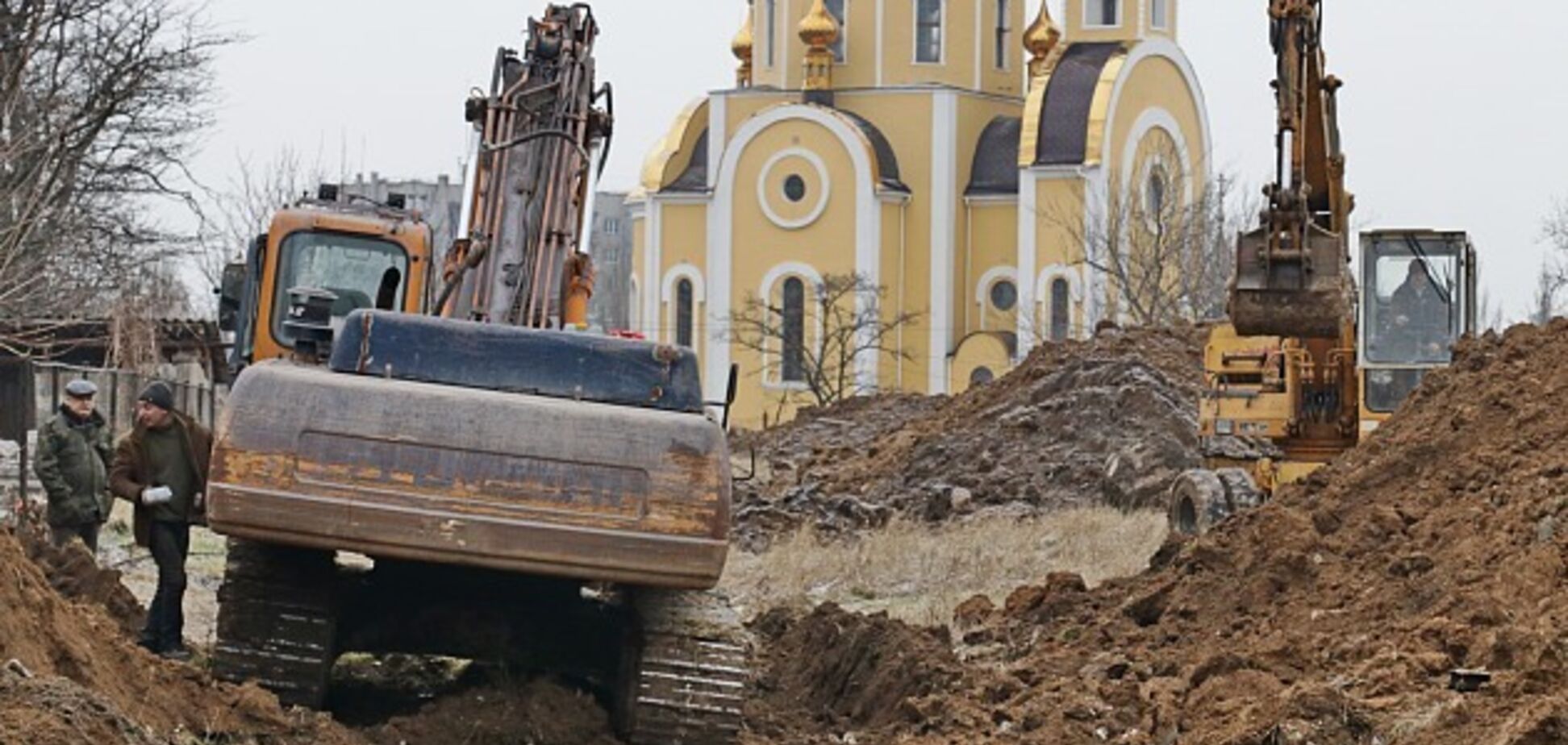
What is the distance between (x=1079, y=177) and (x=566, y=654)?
171 ft

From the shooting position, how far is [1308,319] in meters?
20.7

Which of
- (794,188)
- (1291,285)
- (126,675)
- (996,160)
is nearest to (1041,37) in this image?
(996,160)

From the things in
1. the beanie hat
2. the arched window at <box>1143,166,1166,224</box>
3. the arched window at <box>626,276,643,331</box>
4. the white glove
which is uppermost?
the arched window at <box>1143,166,1166,224</box>

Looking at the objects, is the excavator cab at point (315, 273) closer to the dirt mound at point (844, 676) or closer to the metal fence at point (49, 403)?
the metal fence at point (49, 403)

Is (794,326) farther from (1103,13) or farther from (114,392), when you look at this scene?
(114,392)

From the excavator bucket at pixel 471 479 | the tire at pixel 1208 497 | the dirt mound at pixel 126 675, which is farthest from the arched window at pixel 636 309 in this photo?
the dirt mound at pixel 126 675

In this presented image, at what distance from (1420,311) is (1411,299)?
0.13 m

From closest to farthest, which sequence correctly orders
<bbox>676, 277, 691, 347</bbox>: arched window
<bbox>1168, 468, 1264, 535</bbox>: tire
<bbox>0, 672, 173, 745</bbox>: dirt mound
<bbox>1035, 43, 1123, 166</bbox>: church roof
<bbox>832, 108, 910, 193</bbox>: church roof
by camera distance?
<bbox>0, 672, 173, 745</bbox>: dirt mound
<bbox>1168, 468, 1264, 535</bbox>: tire
<bbox>1035, 43, 1123, 166</bbox>: church roof
<bbox>832, 108, 910, 193</bbox>: church roof
<bbox>676, 277, 691, 347</bbox>: arched window

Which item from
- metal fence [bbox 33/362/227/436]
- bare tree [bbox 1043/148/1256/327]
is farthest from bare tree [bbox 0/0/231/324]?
bare tree [bbox 1043/148/1256/327]

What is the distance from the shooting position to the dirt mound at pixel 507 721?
12617mm

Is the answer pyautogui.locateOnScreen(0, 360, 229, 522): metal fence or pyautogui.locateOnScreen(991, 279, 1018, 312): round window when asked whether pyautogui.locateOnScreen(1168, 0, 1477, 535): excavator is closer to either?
pyautogui.locateOnScreen(0, 360, 229, 522): metal fence

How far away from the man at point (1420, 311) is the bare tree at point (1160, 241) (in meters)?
30.6

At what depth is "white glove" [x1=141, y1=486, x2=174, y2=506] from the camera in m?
14.9

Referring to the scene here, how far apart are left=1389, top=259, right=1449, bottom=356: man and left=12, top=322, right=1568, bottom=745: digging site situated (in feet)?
9.97
